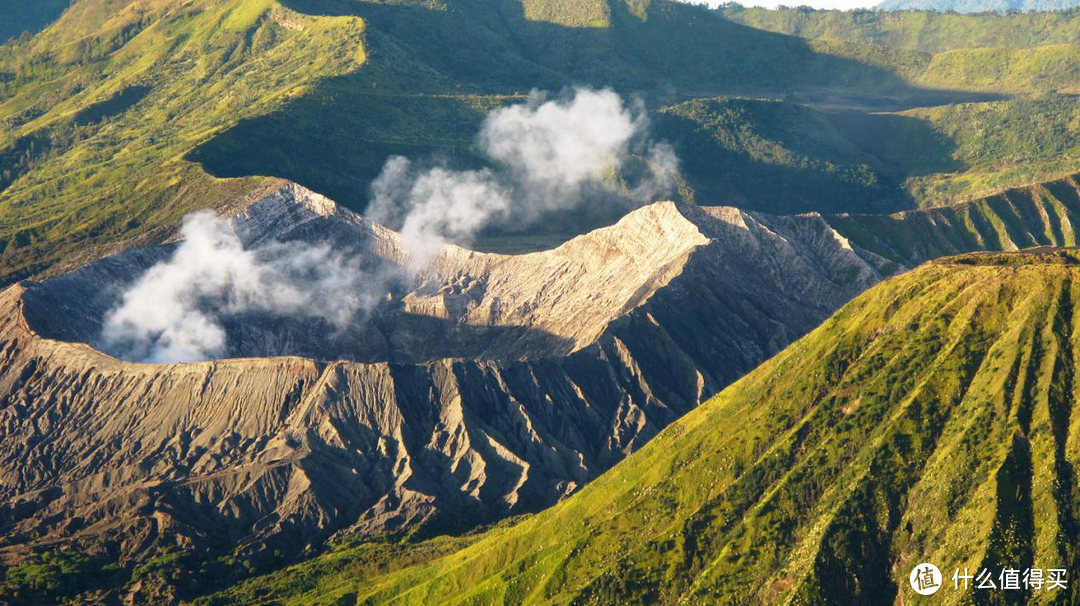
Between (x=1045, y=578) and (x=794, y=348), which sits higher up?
(x=794, y=348)

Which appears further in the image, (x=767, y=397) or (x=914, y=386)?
(x=767, y=397)

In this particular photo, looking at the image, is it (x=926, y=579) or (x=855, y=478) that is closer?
(x=926, y=579)

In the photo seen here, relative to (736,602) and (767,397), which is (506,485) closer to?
(767,397)

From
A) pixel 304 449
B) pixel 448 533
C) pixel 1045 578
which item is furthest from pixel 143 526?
pixel 1045 578

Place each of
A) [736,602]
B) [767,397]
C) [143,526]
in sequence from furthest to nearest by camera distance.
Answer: [143,526] < [767,397] < [736,602]

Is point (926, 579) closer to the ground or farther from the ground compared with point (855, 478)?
closer to the ground
